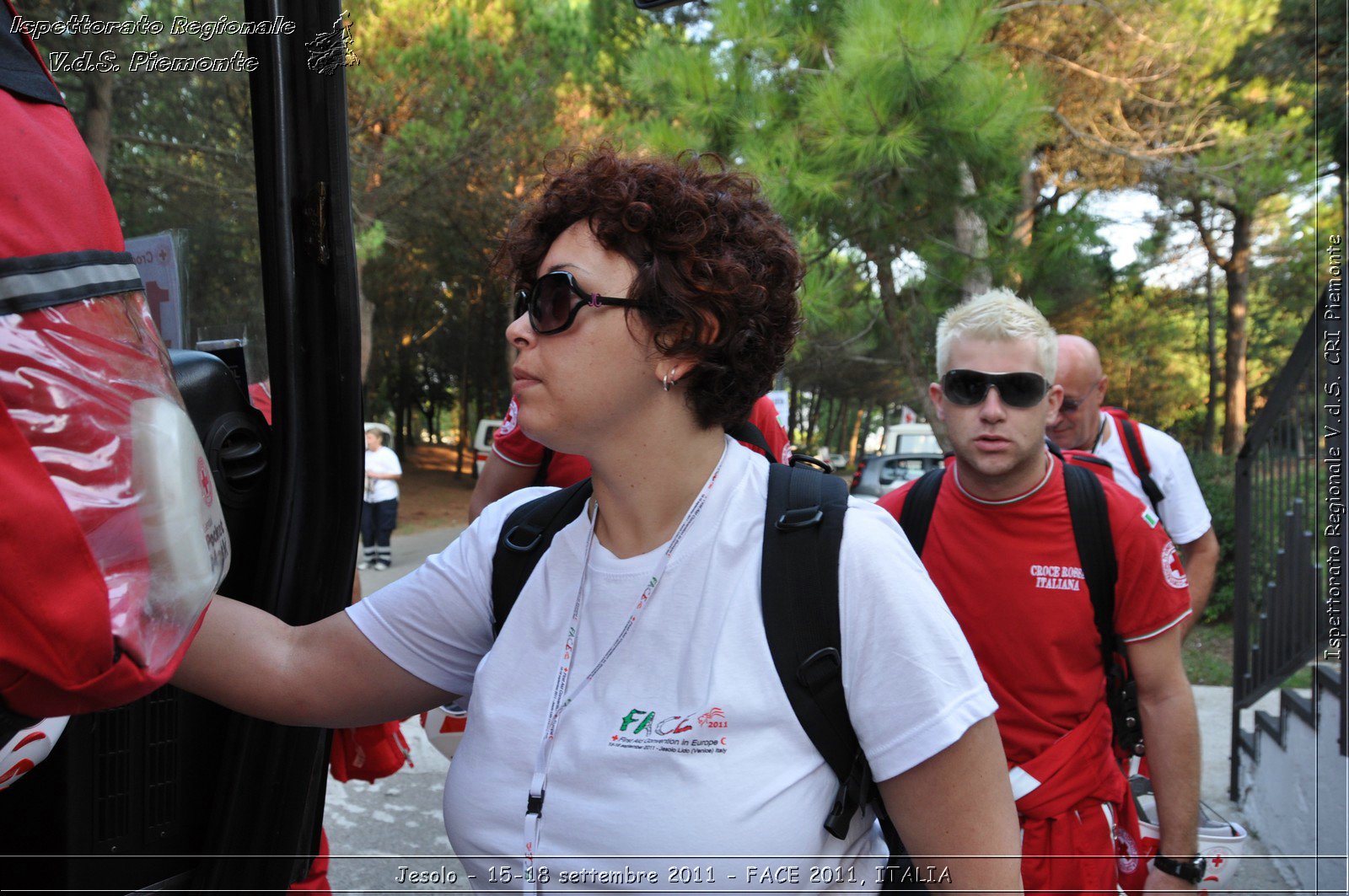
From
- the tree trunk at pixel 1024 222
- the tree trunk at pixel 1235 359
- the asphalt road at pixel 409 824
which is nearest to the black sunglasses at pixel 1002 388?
the asphalt road at pixel 409 824

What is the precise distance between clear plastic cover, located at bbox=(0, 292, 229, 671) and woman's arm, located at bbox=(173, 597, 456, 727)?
1.72 feet

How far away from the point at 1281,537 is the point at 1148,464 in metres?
1.48

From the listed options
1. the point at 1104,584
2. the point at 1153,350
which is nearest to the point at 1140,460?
the point at 1104,584

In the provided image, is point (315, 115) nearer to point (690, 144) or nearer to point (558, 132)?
point (690, 144)

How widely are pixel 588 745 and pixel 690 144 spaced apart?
6257 millimetres

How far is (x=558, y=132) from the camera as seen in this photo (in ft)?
51.9

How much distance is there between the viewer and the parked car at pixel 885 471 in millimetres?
17250

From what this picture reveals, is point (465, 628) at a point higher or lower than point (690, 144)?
lower

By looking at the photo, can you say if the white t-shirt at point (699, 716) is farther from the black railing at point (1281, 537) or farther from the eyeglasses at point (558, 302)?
the black railing at point (1281, 537)

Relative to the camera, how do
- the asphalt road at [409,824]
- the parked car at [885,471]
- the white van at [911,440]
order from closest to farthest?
the asphalt road at [409,824], the parked car at [885,471], the white van at [911,440]

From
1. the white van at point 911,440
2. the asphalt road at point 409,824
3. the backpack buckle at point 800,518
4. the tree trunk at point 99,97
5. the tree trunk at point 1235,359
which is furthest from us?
the white van at point 911,440

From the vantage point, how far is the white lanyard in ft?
4.77

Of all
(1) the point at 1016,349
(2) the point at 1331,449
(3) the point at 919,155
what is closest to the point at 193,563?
(1) the point at 1016,349

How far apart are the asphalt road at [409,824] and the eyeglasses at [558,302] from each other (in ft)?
8.47
